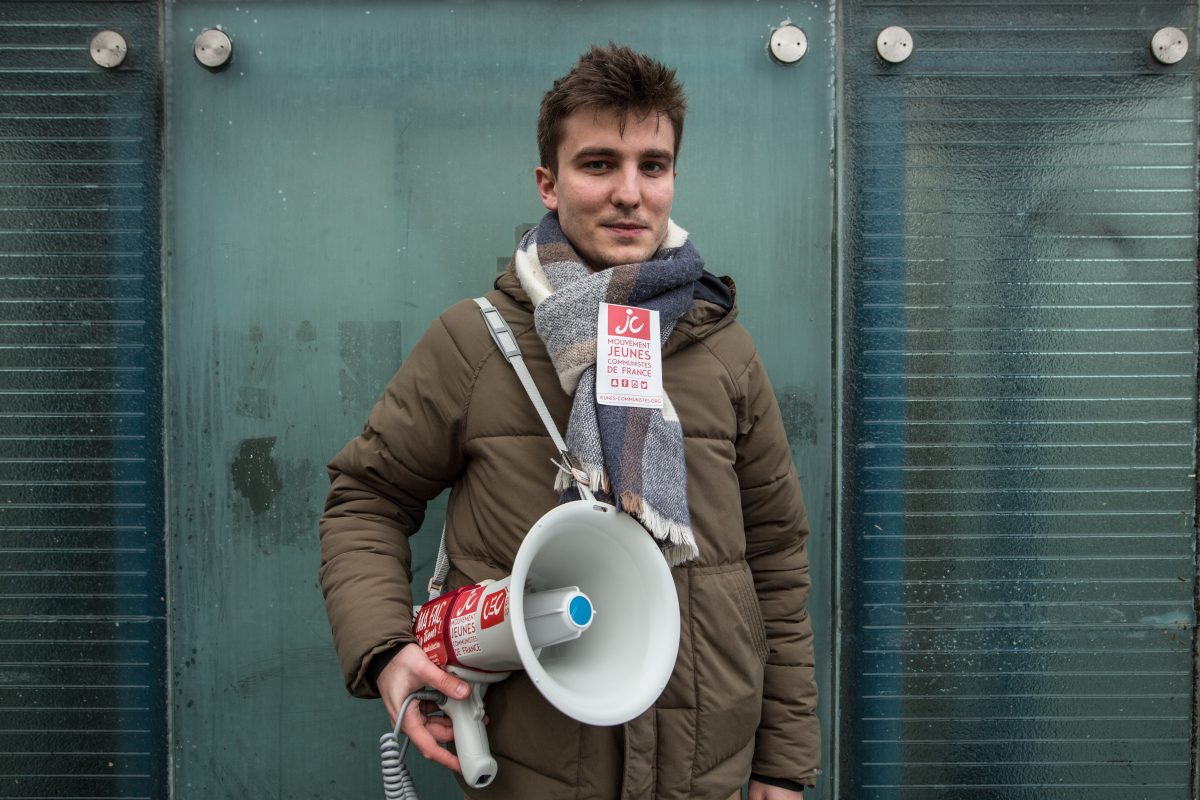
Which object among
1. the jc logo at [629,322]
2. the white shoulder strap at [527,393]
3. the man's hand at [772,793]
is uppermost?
the jc logo at [629,322]

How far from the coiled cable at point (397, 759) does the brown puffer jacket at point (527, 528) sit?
0.11 meters

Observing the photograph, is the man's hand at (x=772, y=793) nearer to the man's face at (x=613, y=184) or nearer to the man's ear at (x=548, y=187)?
the man's face at (x=613, y=184)

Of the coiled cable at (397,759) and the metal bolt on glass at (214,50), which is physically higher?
the metal bolt on glass at (214,50)

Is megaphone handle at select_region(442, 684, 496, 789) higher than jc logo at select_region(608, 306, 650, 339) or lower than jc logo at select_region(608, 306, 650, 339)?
lower

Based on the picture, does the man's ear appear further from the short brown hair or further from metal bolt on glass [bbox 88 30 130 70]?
metal bolt on glass [bbox 88 30 130 70]

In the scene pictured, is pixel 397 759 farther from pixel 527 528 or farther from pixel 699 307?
pixel 699 307

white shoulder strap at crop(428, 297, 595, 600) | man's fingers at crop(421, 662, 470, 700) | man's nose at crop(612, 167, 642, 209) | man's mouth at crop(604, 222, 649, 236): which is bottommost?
man's fingers at crop(421, 662, 470, 700)

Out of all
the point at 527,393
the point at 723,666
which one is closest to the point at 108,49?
the point at 527,393

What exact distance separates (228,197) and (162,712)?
1.60 metres

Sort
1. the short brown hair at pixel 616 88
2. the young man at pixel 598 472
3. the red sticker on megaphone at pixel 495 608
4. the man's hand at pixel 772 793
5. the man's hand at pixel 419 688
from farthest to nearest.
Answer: the man's hand at pixel 772 793 → the short brown hair at pixel 616 88 → the young man at pixel 598 472 → the man's hand at pixel 419 688 → the red sticker on megaphone at pixel 495 608

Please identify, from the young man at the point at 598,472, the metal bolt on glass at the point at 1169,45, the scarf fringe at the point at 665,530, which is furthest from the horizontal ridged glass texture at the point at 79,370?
the metal bolt on glass at the point at 1169,45

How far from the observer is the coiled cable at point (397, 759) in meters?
1.62

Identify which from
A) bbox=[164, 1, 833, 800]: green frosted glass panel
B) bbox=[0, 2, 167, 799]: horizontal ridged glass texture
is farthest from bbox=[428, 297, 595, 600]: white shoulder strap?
bbox=[0, 2, 167, 799]: horizontal ridged glass texture

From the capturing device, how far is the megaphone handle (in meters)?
1.60
